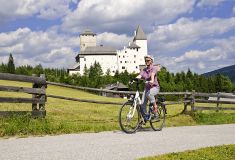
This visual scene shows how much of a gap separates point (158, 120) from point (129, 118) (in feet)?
4.78

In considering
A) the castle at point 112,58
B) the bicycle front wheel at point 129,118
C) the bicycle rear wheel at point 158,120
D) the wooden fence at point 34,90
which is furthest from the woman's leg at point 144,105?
the castle at point 112,58

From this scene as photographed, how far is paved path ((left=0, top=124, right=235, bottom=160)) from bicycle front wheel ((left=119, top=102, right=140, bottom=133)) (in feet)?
0.91

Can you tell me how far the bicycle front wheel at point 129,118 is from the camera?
1077cm

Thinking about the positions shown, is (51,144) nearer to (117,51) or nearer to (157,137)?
(157,137)

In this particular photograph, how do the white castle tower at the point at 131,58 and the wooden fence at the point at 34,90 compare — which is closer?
the wooden fence at the point at 34,90

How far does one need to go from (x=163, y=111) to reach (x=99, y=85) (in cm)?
11192

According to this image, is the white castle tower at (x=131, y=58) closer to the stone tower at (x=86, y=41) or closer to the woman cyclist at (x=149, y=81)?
the stone tower at (x=86, y=41)

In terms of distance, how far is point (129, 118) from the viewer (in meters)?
10.9

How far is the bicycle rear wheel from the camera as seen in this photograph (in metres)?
11.8

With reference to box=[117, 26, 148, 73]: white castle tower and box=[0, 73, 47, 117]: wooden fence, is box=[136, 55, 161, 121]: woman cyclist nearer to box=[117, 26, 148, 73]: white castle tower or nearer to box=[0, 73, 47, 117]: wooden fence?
box=[0, 73, 47, 117]: wooden fence

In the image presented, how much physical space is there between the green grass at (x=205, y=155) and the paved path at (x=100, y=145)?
0.43 m

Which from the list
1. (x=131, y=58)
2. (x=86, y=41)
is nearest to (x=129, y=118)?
(x=131, y=58)

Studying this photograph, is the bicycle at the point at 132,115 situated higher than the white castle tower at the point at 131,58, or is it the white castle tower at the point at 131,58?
the white castle tower at the point at 131,58

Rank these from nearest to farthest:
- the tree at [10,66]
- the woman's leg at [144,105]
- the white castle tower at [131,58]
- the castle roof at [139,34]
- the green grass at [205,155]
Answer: the green grass at [205,155], the woman's leg at [144,105], the tree at [10,66], the white castle tower at [131,58], the castle roof at [139,34]
